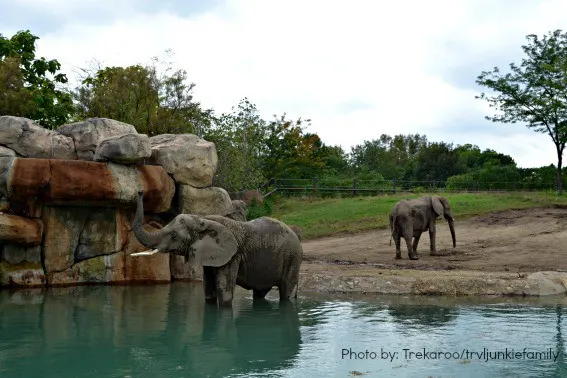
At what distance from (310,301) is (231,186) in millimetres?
20388

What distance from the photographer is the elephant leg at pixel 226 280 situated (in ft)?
46.8

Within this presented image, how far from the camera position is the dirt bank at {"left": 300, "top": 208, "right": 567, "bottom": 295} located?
16719 millimetres

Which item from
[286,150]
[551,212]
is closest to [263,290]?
[551,212]

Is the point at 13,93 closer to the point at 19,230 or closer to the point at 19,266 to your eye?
the point at 19,266

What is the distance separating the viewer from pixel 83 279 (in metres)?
18.7

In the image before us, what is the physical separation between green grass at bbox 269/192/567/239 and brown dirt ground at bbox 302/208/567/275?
1110 millimetres

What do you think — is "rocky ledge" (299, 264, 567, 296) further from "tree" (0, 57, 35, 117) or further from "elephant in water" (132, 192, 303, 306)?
"tree" (0, 57, 35, 117)

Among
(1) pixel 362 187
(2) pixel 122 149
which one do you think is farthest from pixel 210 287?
(1) pixel 362 187

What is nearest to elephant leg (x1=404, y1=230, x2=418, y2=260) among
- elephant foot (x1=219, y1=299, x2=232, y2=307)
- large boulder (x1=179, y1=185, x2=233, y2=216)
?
large boulder (x1=179, y1=185, x2=233, y2=216)

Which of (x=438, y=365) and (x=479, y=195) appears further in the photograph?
(x=479, y=195)

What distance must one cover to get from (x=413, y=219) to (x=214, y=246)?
10348 mm

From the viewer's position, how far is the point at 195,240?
14086 millimetres

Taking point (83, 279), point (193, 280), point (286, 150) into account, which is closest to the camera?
point (83, 279)

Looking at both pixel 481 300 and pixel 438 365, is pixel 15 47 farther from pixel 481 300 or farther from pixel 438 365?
pixel 438 365
